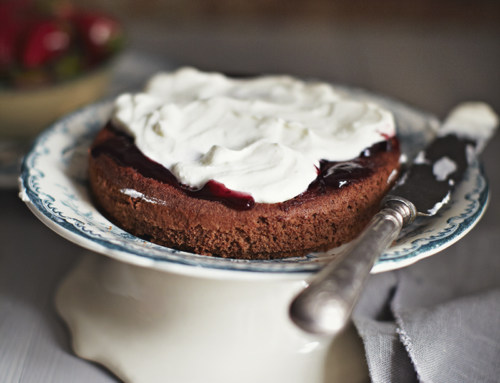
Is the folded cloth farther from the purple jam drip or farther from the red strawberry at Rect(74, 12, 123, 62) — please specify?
the red strawberry at Rect(74, 12, 123, 62)

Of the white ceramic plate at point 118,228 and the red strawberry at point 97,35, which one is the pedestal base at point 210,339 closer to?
the white ceramic plate at point 118,228

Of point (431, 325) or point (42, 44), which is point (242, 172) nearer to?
point (431, 325)

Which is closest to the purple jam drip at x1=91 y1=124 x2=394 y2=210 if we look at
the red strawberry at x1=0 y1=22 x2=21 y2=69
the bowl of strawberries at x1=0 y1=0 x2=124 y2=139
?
the bowl of strawberries at x1=0 y1=0 x2=124 y2=139

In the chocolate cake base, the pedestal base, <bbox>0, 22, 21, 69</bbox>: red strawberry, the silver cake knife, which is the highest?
the silver cake knife

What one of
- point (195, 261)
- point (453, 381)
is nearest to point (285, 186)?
point (195, 261)

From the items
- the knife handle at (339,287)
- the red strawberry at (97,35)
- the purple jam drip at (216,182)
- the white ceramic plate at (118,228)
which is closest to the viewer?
the knife handle at (339,287)

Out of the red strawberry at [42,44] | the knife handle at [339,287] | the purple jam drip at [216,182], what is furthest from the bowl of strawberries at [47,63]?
the knife handle at [339,287]

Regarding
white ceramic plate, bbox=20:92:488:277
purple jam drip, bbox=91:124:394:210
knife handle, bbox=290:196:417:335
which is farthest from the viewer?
purple jam drip, bbox=91:124:394:210

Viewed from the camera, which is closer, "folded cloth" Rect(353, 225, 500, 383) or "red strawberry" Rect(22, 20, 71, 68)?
"folded cloth" Rect(353, 225, 500, 383)

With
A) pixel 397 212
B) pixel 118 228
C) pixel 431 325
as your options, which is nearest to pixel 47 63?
pixel 118 228
